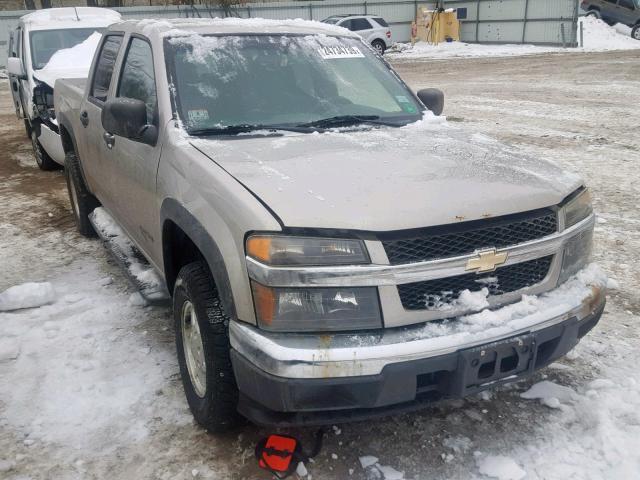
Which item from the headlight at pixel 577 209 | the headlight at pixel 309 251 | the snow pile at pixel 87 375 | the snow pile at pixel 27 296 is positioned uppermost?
the headlight at pixel 309 251

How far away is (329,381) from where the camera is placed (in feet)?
7.06

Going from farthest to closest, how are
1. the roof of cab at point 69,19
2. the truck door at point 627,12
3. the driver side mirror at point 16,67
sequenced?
1. the truck door at point 627,12
2. the roof of cab at point 69,19
3. the driver side mirror at point 16,67

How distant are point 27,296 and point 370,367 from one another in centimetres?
297

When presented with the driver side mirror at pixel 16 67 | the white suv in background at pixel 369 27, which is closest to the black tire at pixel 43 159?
the driver side mirror at pixel 16 67

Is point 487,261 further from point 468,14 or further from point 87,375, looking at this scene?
point 468,14

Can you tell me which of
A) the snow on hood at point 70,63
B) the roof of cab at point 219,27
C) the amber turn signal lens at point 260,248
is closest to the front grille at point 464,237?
the amber turn signal lens at point 260,248

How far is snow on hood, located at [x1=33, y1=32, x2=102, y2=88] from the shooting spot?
311 inches

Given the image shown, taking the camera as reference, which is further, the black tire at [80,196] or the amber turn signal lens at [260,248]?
the black tire at [80,196]

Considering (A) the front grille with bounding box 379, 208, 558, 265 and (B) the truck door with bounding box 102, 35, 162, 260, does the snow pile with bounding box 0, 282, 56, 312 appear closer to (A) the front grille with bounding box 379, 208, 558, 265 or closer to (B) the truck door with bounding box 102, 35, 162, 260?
(B) the truck door with bounding box 102, 35, 162, 260

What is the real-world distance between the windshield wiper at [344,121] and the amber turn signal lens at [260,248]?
4.19ft

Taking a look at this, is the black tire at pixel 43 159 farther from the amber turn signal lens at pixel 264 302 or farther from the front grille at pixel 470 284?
the front grille at pixel 470 284

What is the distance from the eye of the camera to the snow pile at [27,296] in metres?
4.14

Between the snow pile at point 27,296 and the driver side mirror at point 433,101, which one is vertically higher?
the driver side mirror at point 433,101

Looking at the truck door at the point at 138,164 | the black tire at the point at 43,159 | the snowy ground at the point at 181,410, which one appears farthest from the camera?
the black tire at the point at 43,159
